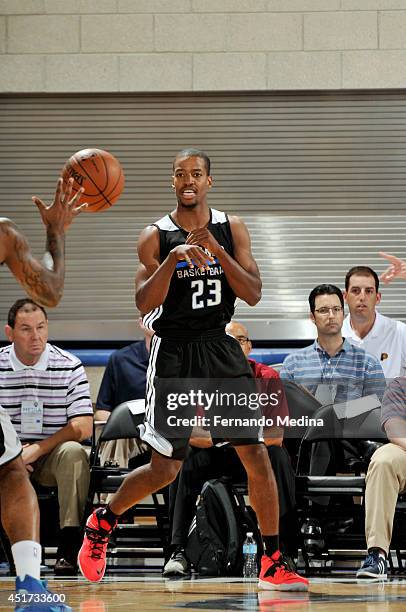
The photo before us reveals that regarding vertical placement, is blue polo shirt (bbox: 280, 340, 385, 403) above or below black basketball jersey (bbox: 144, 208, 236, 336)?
below

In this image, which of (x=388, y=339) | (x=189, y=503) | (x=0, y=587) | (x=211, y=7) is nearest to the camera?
(x=0, y=587)

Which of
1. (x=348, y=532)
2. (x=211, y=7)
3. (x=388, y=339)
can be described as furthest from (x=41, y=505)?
(x=211, y=7)

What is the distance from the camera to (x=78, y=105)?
938 centimetres

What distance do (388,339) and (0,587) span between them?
3336 mm

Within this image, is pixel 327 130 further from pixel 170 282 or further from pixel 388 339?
pixel 170 282

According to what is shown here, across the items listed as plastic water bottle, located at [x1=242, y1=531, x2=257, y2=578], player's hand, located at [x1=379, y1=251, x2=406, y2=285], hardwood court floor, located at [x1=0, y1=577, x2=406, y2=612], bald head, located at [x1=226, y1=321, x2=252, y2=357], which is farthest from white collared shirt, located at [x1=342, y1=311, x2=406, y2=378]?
hardwood court floor, located at [x1=0, y1=577, x2=406, y2=612]

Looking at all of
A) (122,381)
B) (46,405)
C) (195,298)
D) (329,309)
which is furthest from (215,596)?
(122,381)

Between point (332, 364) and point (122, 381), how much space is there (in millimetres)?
1414

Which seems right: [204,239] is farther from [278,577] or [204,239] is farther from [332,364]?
A: [332,364]

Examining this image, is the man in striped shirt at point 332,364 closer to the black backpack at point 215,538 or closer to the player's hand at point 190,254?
the black backpack at point 215,538

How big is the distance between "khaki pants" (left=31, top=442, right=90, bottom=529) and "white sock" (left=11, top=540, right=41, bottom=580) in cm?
260

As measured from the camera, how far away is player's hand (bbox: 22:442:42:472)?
6.11 m

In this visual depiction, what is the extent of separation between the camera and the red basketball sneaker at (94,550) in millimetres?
5090

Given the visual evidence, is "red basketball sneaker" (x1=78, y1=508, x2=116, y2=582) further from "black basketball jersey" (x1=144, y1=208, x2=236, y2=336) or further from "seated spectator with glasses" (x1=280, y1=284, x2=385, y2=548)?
"seated spectator with glasses" (x1=280, y1=284, x2=385, y2=548)
